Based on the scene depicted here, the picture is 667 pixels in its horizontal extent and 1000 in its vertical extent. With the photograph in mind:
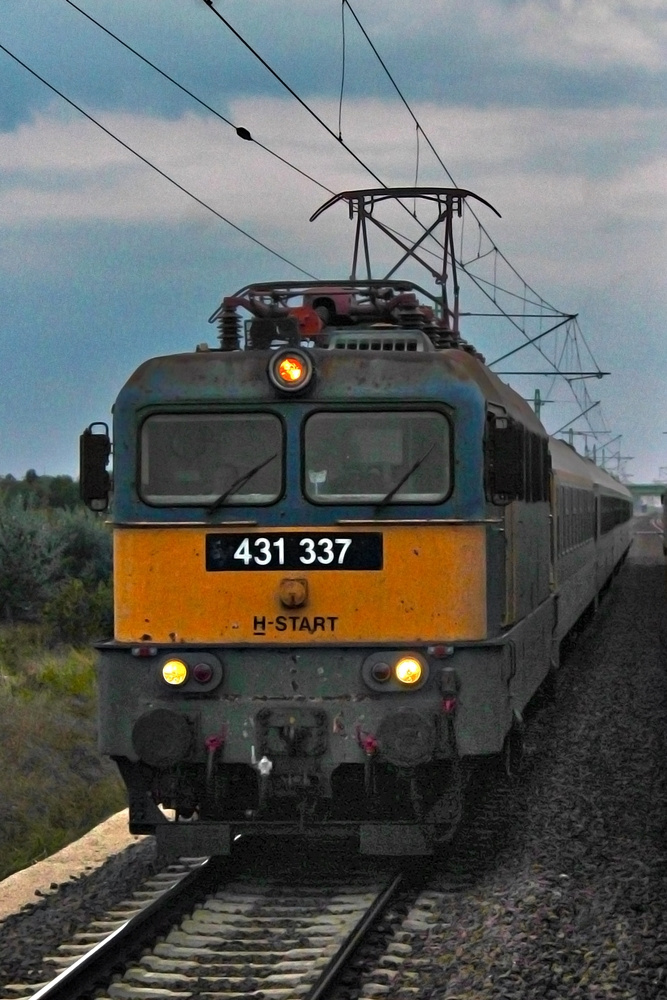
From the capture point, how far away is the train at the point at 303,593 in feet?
27.6

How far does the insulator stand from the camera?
9.34 metres

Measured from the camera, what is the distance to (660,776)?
11828mm

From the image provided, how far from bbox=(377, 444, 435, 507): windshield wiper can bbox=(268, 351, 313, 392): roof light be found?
29.2 inches

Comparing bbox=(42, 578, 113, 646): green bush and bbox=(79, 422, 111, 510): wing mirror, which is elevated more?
bbox=(79, 422, 111, 510): wing mirror

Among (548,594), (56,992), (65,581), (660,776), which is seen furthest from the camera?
(65,581)

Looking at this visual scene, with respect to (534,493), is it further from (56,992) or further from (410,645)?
(56,992)

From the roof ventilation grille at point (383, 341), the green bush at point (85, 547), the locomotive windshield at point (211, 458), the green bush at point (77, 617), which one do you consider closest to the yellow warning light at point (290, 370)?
the locomotive windshield at point (211, 458)

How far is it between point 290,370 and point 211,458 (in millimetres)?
660

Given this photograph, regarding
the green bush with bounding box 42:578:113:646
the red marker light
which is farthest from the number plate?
the green bush with bounding box 42:578:113:646

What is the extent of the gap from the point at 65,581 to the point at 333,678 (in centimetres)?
2134

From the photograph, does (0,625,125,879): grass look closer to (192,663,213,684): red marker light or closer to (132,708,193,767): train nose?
(132,708,193,767): train nose

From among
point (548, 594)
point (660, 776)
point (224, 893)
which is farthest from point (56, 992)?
point (548, 594)

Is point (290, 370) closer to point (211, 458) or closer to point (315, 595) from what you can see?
point (211, 458)

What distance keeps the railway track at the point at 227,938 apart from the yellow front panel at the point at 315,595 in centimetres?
136
